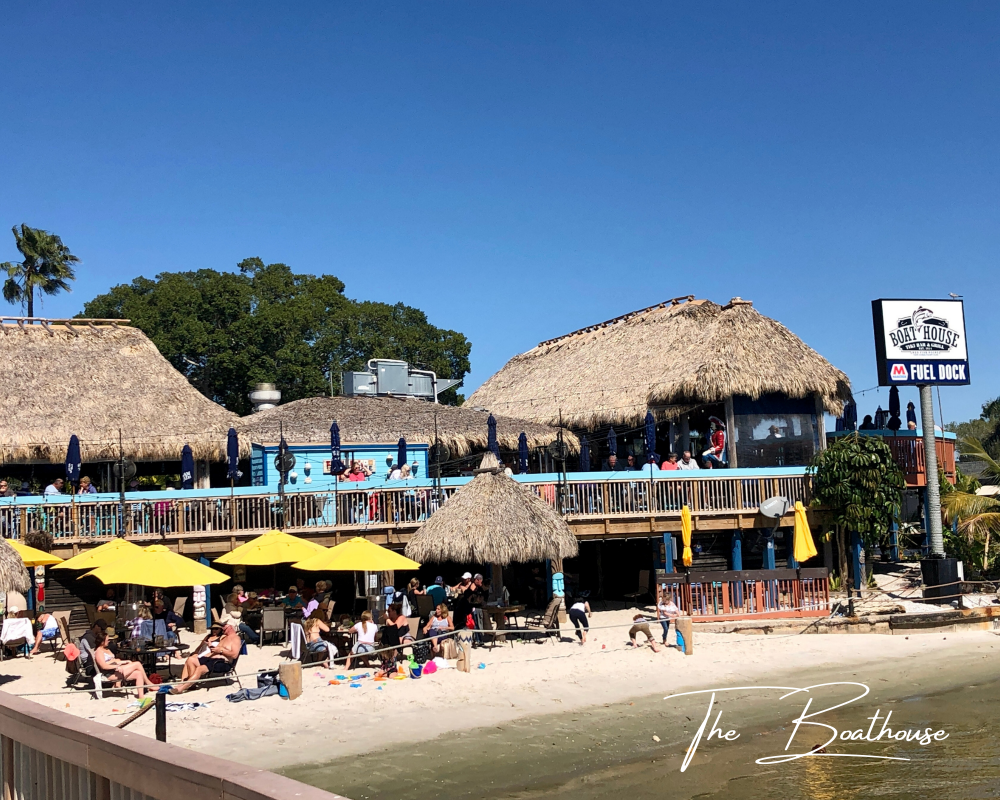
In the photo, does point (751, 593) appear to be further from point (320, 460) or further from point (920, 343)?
point (320, 460)

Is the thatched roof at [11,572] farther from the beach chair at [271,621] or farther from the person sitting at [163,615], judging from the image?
the beach chair at [271,621]

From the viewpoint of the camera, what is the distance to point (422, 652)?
54.9 ft

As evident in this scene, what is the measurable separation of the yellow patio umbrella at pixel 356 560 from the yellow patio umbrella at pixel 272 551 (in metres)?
0.36

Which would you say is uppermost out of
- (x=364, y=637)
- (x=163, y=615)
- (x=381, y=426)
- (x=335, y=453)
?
(x=381, y=426)

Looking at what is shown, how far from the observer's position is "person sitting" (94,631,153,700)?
1465 cm

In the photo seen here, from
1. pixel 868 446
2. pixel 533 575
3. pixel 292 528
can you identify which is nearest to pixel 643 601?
pixel 533 575

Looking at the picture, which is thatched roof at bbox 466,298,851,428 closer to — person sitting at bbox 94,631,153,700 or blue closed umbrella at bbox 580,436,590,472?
blue closed umbrella at bbox 580,436,590,472

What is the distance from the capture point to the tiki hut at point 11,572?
1528cm

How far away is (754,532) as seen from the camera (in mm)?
24562

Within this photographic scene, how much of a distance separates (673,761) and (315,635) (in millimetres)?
6589

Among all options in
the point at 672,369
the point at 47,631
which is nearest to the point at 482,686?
the point at 47,631

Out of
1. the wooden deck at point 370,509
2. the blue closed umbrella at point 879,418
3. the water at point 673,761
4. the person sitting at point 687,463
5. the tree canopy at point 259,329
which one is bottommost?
the water at point 673,761

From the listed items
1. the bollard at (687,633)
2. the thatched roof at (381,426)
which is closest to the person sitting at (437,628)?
the bollard at (687,633)

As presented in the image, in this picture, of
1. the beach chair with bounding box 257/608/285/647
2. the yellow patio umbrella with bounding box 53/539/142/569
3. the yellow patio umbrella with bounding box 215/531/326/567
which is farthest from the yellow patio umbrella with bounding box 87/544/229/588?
the beach chair with bounding box 257/608/285/647
